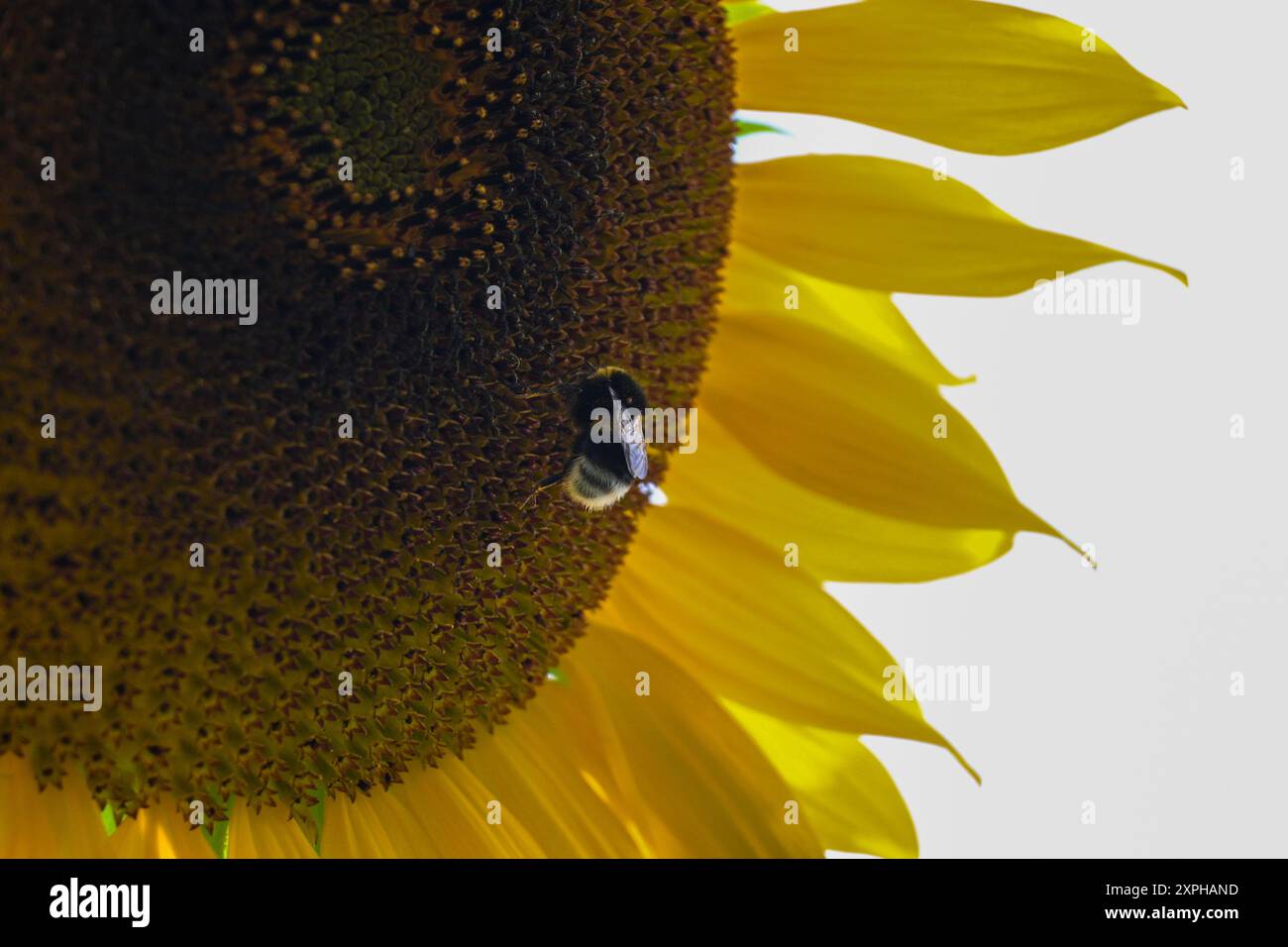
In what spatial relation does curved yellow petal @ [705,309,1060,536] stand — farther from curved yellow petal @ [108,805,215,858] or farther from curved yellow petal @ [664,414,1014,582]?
curved yellow petal @ [108,805,215,858]

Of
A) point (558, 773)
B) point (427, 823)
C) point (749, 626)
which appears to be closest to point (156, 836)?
point (427, 823)

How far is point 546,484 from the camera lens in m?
1.22

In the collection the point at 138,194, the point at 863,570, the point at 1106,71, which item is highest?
the point at 1106,71

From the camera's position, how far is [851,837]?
1.61m

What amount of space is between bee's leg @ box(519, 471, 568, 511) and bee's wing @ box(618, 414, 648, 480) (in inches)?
2.4

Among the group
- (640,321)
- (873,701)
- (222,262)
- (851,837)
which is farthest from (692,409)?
(222,262)

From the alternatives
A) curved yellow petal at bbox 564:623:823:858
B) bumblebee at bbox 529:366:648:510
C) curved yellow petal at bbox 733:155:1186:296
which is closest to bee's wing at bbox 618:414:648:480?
bumblebee at bbox 529:366:648:510

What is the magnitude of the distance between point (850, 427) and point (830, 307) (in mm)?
161

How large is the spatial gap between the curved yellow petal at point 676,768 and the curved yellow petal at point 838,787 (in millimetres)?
54

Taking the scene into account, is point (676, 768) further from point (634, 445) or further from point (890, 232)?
point (890, 232)

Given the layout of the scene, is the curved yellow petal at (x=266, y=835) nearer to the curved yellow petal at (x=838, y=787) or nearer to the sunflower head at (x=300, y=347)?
the sunflower head at (x=300, y=347)

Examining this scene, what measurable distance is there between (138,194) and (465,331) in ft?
0.87

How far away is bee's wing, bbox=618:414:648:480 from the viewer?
120 centimetres
